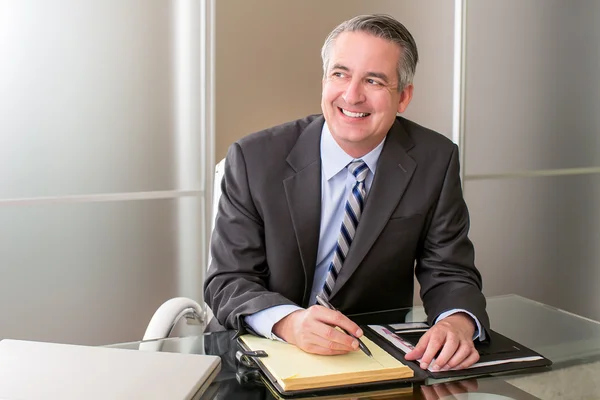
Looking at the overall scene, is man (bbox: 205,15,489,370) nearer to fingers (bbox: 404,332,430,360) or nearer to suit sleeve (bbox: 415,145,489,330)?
suit sleeve (bbox: 415,145,489,330)

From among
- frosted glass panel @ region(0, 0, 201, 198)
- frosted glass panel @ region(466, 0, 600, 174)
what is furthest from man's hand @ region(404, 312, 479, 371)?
frosted glass panel @ region(466, 0, 600, 174)

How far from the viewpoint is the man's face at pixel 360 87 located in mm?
1876

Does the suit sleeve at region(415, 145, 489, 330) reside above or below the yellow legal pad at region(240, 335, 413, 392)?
above

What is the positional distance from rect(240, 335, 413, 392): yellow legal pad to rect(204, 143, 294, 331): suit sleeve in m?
0.34

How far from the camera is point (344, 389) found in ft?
4.11

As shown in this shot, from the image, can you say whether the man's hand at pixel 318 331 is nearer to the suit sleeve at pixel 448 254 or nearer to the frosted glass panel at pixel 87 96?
the suit sleeve at pixel 448 254

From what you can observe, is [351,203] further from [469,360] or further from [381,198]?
[469,360]

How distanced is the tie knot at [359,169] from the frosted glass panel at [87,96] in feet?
4.28

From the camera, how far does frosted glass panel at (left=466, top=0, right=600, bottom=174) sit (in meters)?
3.85

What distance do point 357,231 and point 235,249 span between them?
1.09ft

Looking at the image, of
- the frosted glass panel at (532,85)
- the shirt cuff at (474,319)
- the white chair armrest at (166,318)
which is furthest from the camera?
the frosted glass panel at (532,85)

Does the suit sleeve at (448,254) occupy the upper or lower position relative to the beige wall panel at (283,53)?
lower

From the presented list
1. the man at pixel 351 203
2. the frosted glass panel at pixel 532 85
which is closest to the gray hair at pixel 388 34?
the man at pixel 351 203

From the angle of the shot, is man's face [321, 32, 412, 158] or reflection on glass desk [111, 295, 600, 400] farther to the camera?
man's face [321, 32, 412, 158]
